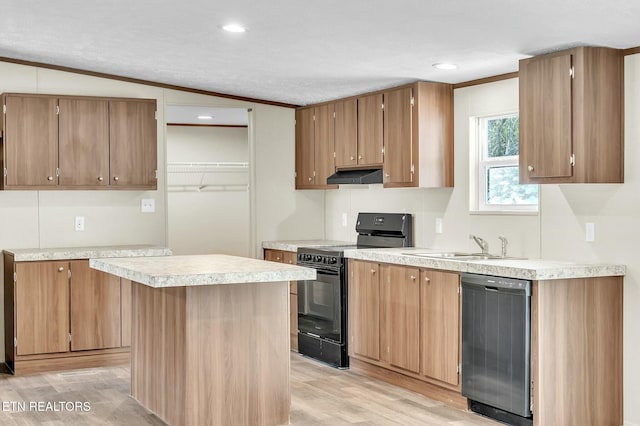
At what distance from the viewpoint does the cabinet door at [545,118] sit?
4.32 metres

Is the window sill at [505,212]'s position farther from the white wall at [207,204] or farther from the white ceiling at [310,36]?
the white wall at [207,204]

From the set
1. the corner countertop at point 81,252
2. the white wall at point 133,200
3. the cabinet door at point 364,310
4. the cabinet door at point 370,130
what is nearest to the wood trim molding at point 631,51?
the cabinet door at point 370,130

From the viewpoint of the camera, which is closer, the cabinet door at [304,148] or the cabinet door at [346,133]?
the cabinet door at [346,133]

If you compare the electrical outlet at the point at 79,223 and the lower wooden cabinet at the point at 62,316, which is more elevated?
the electrical outlet at the point at 79,223

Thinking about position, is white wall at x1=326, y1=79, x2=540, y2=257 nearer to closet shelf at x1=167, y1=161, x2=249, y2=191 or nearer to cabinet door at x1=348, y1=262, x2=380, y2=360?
cabinet door at x1=348, y1=262, x2=380, y2=360

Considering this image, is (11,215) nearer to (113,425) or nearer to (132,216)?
(132,216)

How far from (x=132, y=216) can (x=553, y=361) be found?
387 cm

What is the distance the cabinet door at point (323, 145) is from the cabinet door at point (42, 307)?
2.29 metres

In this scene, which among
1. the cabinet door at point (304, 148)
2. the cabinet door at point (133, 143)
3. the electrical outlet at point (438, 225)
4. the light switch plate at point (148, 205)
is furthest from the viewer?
the cabinet door at point (304, 148)

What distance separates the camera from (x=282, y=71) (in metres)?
5.60

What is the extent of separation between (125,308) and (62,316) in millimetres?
479

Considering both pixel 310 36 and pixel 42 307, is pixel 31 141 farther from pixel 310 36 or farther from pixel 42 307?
pixel 310 36

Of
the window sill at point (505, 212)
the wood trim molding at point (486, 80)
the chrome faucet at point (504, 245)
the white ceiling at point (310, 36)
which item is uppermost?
the white ceiling at point (310, 36)

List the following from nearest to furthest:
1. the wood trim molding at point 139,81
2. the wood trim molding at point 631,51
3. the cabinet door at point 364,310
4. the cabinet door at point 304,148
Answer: the wood trim molding at point 631,51 → the cabinet door at point 364,310 → the wood trim molding at point 139,81 → the cabinet door at point 304,148
